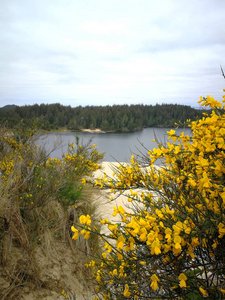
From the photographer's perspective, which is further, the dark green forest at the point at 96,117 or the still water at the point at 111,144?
the dark green forest at the point at 96,117

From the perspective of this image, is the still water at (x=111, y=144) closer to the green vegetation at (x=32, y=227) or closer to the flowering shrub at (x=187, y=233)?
the flowering shrub at (x=187, y=233)

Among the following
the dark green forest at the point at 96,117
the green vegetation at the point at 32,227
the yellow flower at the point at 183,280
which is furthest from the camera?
the dark green forest at the point at 96,117

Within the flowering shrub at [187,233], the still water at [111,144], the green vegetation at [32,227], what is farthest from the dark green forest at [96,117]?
the flowering shrub at [187,233]

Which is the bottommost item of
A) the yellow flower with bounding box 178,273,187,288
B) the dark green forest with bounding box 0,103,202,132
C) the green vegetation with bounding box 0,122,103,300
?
the green vegetation with bounding box 0,122,103,300

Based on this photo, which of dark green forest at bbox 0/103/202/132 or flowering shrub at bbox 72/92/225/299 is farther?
dark green forest at bbox 0/103/202/132

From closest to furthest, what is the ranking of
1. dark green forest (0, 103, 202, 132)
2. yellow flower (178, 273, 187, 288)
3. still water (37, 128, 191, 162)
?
yellow flower (178, 273, 187, 288)
still water (37, 128, 191, 162)
dark green forest (0, 103, 202, 132)

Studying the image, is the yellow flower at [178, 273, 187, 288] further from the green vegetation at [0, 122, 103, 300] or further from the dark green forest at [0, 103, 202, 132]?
the dark green forest at [0, 103, 202, 132]

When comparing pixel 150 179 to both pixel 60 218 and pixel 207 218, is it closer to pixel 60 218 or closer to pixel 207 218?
pixel 207 218

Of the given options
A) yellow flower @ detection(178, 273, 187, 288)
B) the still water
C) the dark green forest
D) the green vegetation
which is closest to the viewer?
yellow flower @ detection(178, 273, 187, 288)

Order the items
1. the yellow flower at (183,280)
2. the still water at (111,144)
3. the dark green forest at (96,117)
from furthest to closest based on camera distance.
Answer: the dark green forest at (96,117) < the still water at (111,144) < the yellow flower at (183,280)

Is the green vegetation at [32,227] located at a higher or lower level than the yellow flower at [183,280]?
lower

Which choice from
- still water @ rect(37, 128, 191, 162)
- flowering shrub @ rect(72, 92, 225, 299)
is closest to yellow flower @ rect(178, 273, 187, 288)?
flowering shrub @ rect(72, 92, 225, 299)

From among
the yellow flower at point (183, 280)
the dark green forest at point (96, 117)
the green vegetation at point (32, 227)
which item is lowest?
the green vegetation at point (32, 227)

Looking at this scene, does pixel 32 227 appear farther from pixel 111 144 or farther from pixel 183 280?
pixel 111 144
